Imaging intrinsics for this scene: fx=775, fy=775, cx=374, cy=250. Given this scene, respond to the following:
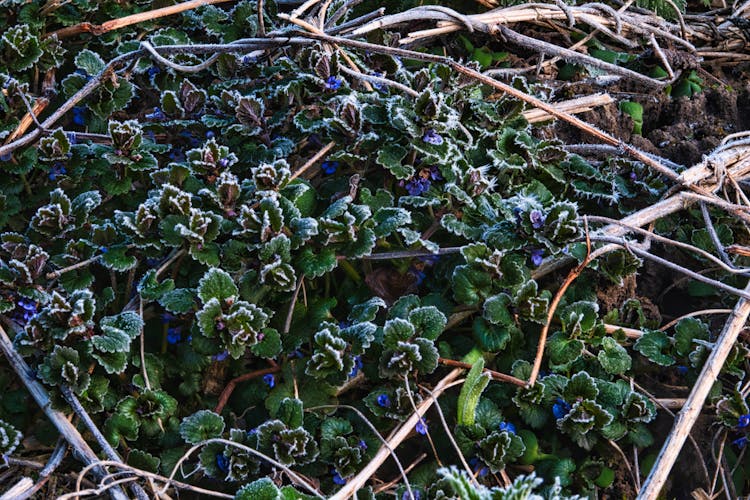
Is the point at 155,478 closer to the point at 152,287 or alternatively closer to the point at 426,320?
the point at 152,287

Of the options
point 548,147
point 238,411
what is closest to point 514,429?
point 238,411

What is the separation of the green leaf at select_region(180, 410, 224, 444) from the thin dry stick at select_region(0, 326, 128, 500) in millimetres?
239

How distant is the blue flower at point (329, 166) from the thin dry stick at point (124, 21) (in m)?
1.09

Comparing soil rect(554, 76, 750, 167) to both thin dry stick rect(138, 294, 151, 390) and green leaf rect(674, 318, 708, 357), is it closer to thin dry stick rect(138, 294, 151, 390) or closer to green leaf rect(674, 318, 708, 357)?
green leaf rect(674, 318, 708, 357)

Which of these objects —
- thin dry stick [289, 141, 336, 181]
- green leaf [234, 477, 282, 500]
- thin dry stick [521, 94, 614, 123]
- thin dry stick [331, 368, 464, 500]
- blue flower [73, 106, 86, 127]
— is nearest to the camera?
green leaf [234, 477, 282, 500]

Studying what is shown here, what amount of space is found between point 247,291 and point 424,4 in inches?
74.1

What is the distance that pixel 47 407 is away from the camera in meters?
2.25

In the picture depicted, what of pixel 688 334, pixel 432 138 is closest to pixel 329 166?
pixel 432 138

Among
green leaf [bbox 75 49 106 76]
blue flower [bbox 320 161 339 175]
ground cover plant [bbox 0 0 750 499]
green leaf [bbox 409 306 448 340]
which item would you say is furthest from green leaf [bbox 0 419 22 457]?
green leaf [bbox 75 49 106 76]

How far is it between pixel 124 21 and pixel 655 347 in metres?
2.46

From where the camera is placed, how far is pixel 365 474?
7.07ft

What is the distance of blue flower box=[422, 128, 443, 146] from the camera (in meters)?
2.65

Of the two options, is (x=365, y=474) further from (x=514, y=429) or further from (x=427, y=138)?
(x=427, y=138)

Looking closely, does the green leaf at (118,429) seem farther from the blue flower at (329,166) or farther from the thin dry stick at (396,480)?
the blue flower at (329,166)
